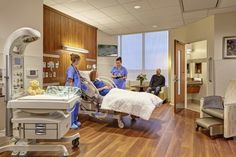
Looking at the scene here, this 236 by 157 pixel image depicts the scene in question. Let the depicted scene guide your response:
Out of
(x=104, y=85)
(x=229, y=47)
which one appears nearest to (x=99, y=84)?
(x=104, y=85)

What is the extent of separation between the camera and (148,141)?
3.31 m

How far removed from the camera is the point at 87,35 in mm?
6500

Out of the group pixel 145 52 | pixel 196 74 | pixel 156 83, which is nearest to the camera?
pixel 156 83

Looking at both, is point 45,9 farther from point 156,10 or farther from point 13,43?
point 156,10

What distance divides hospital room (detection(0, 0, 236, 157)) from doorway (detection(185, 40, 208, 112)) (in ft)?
0.13

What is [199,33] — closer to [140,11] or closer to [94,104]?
[140,11]

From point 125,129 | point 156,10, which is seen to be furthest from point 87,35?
point 125,129

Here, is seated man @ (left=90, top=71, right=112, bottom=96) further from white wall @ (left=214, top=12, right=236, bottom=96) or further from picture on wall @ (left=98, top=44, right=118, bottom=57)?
white wall @ (left=214, top=12, right=236, bottom=96)

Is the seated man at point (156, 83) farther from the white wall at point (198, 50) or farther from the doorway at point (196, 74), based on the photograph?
the white wall at point (198, 50)

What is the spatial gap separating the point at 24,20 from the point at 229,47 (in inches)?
188

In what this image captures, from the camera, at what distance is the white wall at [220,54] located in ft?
16.8

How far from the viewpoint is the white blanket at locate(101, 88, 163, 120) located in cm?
365

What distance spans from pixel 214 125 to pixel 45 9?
4.30m

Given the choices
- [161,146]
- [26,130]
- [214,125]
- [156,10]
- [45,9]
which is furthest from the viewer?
[156,10]
